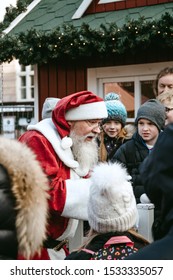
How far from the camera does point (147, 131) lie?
343 centimetres

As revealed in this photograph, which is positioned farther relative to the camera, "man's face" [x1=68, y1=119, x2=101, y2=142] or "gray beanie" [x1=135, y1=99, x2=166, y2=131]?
"gray beanie" [x1=135, y1=99, x2=166, y2=131]

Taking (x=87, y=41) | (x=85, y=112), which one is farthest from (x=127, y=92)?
(x=85, y=112)

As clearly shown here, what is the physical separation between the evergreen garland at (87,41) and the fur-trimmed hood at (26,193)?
14.2 ft

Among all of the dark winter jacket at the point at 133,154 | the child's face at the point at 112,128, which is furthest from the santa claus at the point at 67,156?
the child's face at the point at 112,128

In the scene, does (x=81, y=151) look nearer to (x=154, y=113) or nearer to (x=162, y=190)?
(x=154, y=113)

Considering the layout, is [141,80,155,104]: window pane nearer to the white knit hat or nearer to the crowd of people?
the crowd of people

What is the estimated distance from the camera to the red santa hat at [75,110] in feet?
9.82

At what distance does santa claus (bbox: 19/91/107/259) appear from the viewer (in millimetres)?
2736

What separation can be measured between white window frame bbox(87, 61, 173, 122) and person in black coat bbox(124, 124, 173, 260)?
17.9 feet

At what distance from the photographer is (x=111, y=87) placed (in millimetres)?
7188

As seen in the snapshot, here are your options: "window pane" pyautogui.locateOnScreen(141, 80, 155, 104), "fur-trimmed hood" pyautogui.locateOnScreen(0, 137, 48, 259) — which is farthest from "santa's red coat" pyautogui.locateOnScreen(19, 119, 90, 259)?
"window pane" pyautogui.locateOnScreen(141, 80, 155, 104)

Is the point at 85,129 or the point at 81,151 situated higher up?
the point at 85,129

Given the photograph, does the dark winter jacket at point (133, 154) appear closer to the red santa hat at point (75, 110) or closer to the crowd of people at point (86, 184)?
the crowd of people at point (86, 184)

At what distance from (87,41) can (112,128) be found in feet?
8.00
